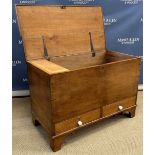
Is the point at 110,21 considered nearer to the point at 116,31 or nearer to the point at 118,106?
the point at 116,31

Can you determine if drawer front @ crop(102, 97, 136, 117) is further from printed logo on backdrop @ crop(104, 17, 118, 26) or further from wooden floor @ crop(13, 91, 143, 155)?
printed logo on backdrop @ crop(104, 17, 118, 26)

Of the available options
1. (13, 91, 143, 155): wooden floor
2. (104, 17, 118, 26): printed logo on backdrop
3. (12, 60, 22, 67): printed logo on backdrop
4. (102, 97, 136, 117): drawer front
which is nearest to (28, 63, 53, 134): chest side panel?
(13, 91, 143, 155): wooden floor

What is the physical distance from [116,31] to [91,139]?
1.22 meters

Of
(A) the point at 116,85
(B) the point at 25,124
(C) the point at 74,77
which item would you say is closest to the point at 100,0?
(A) the point at 116,85

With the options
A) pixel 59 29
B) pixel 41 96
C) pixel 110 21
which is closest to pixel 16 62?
pixel 59 29

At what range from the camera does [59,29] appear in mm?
1829

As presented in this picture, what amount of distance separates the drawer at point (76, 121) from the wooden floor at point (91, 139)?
0.42ft

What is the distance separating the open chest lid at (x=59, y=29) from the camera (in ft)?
5.50

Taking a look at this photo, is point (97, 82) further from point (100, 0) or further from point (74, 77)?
point (100, 0)

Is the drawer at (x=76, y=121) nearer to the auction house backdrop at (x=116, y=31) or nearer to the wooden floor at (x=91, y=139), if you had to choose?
the wooden floor at (x=91, y=139)

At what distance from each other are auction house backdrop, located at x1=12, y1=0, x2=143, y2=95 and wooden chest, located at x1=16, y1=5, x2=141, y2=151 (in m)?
0.31

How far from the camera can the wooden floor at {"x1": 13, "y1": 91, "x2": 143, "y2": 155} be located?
149 cm

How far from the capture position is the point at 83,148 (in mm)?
1521

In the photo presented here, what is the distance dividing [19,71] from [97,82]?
103 centimetres
